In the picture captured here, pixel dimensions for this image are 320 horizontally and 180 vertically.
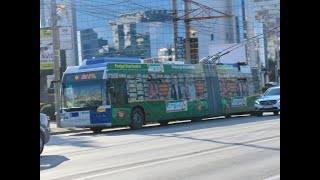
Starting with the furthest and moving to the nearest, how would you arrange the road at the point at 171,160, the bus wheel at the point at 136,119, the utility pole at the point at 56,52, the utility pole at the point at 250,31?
the utility pole at the point at 250,31
the utility pole at the point at 56,52
the bus wheel at the point at 136,119
the road at the point at 171,160

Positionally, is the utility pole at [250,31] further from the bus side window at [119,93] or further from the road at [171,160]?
the road at [171,160]

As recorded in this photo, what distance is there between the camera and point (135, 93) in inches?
846

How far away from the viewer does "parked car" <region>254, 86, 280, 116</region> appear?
25719mm

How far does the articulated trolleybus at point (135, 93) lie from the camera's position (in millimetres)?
20516

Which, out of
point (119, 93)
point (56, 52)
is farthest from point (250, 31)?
point (119, 93)

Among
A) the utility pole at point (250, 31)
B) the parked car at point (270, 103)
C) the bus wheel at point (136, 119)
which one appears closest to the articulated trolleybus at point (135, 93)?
the bus wheel at point (136, 119)

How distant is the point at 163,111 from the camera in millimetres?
22891

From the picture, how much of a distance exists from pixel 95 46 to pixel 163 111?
237 ft

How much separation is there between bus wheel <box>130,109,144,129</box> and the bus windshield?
160cm

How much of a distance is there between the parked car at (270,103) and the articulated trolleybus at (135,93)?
6.16 ft

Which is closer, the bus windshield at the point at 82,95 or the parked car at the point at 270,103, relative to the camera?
the bus windshield at the point at 82,95

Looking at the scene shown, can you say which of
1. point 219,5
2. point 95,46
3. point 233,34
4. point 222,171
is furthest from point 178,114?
point 95,46
